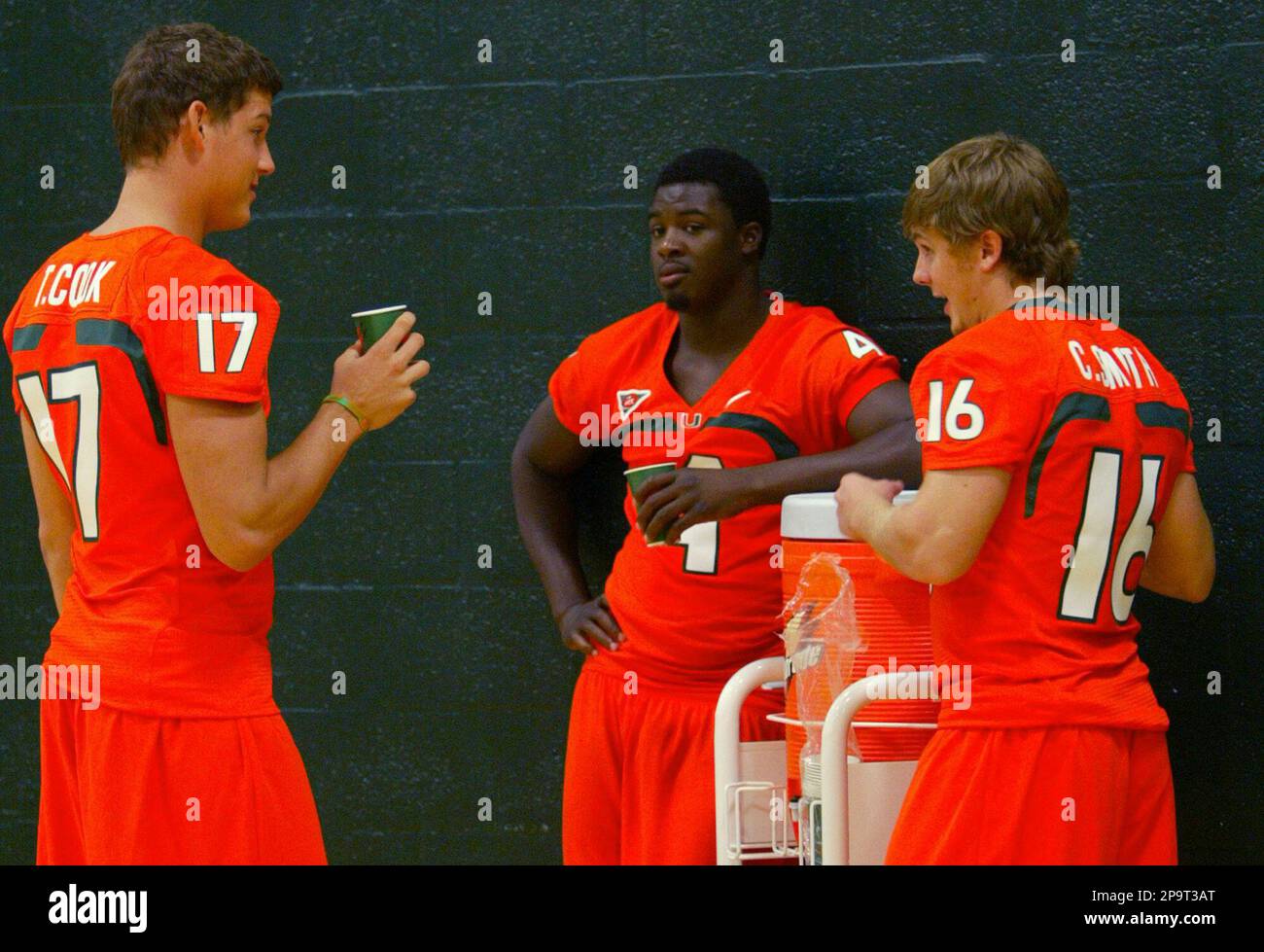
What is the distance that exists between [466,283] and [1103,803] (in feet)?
6.82

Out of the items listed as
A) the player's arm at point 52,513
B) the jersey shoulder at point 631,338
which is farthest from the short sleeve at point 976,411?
the player's arm at point 52,513

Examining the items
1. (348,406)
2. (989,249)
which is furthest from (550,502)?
(989,249)

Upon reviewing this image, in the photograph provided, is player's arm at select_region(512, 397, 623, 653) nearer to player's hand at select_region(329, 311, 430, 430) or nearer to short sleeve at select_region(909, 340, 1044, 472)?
player's hand at select_region(329, 311, 430, 430)

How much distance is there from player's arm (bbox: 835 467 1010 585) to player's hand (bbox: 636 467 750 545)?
64 centimetres

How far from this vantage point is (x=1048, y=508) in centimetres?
250

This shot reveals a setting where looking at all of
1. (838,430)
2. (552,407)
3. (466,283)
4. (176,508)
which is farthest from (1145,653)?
(176,508)

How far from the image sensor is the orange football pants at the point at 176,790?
105 inches

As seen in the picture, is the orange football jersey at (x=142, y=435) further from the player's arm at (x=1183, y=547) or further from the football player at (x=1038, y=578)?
the player's arm at (x=1183, y=547)

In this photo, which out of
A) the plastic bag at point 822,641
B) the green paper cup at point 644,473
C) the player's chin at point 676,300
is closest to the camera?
the plastic bag at point 822,641

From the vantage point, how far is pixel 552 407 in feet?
12.4

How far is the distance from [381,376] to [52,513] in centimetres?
67

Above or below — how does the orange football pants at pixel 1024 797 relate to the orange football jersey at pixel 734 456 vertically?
below

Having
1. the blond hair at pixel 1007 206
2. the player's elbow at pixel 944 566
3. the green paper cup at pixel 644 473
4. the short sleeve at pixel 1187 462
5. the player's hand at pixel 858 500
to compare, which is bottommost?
the player's elbow at pixel 944 566
